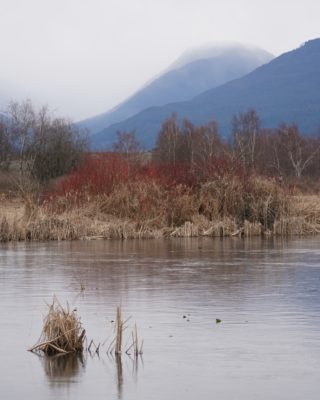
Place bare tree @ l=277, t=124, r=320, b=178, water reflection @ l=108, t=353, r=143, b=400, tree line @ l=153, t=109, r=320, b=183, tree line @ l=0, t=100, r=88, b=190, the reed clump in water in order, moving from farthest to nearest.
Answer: bare tree @ l=277, t=124, r=320, b=178, tree line @ l=153, t=109, r=320, b=183, tree line @ l=0, t=100, r=88, b=190, the reed clump in water, water reflection @ l=108, t=353, r=143, b=400

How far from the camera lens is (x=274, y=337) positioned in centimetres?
1300

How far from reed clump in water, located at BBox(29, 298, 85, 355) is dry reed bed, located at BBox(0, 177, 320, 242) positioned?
22.4 m

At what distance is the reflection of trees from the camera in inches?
428

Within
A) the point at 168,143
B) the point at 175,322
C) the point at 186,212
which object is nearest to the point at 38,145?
the point at 168,143

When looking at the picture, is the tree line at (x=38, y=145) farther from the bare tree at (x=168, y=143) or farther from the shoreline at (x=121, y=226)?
the shoreline at (x=121, y=226)

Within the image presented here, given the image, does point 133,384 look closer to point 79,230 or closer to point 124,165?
point 79,230

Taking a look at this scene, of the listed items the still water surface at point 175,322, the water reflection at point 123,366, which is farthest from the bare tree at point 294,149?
the water reflection at point 123,366

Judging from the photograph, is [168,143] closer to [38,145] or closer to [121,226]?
[38,145]

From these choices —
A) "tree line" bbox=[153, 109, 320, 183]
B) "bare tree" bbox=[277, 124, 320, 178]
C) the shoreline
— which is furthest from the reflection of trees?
"bare tree" bbox=[277, 124, 320, 178]

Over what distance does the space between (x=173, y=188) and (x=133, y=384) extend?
27811mm

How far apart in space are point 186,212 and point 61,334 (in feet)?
83.4

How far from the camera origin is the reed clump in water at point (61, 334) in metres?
11.9

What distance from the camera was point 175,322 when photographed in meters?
14.4

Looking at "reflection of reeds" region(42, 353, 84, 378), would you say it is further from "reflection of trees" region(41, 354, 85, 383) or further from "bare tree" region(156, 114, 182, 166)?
"bare tree" region(156, 114, 182, 166)
